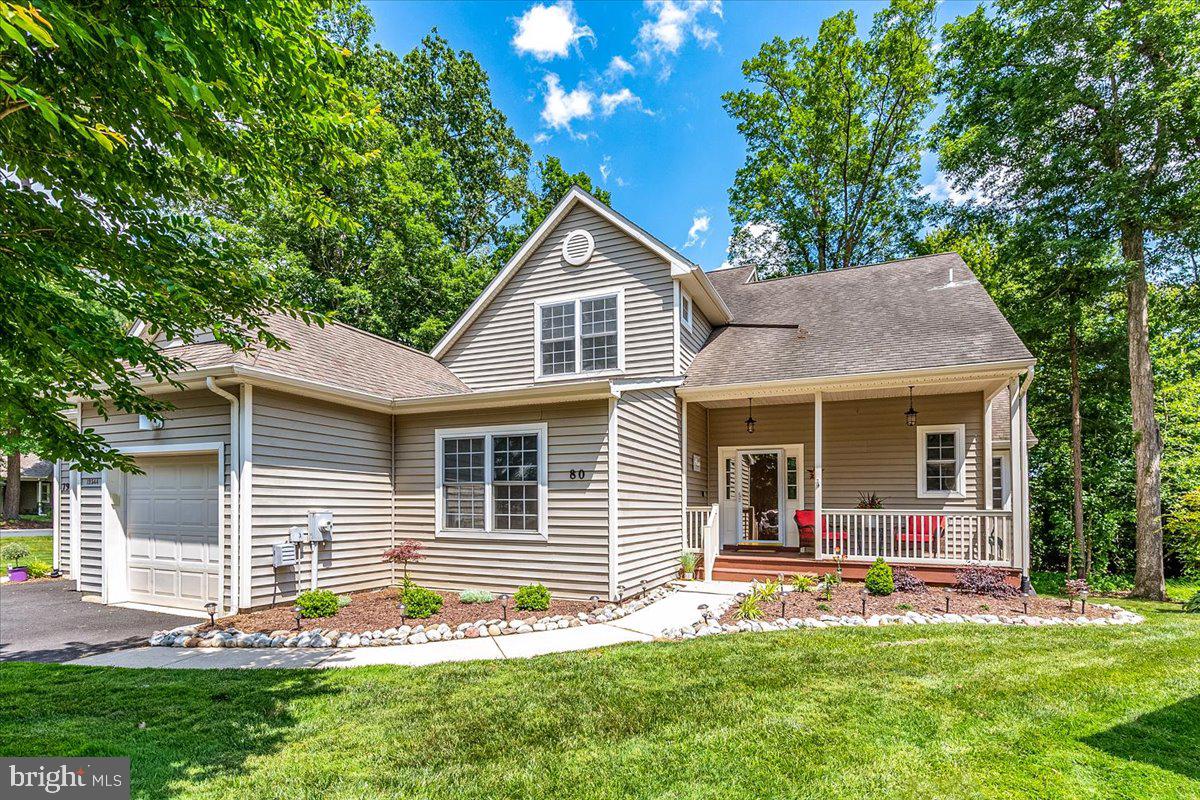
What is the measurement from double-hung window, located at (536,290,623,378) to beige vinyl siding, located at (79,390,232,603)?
5.70m

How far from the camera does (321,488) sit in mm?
8383

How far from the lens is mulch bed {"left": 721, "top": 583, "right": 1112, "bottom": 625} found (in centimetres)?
760

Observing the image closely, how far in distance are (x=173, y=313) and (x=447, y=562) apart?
5.84m

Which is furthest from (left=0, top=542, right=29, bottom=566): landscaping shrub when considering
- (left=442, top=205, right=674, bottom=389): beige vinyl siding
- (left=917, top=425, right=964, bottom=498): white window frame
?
(left=917, top=425, right=964, bottom=498): white window frame

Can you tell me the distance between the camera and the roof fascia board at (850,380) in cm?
891

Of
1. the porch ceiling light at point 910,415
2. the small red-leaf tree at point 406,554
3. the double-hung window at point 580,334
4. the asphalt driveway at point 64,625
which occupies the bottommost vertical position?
the asphalt driveway at point 64,625

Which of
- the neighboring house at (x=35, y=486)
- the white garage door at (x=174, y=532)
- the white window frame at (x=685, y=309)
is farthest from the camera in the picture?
the neighboring house at (x=35, y=486)

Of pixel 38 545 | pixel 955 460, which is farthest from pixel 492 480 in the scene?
pixel 38 545

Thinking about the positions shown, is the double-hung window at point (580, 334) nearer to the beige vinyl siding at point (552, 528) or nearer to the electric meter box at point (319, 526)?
the beige vinyl siding at point (552, 528)

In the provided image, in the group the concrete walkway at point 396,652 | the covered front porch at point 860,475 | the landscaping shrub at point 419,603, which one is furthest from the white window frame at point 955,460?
the landscaping shrub at point 419,603

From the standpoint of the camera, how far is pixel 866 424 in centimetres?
1166

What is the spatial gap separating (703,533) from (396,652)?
627 centimetres

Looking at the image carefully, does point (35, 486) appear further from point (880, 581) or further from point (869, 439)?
point (880, 581)

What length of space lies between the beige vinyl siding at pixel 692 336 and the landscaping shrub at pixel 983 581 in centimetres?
574
